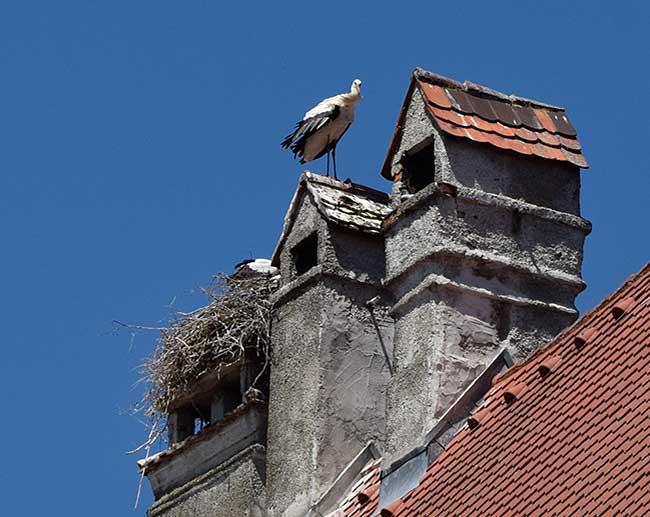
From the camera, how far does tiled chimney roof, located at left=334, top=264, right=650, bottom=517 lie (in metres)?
11.2

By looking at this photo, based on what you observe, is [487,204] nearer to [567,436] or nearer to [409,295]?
[409,295]

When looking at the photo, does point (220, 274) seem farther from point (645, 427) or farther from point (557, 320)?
point (645, 427)

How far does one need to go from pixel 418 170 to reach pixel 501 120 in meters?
0.62

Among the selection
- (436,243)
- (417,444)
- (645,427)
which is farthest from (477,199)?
(645,427)

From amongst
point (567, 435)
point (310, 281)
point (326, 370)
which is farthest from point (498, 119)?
point (567, 435)

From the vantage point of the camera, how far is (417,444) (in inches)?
528

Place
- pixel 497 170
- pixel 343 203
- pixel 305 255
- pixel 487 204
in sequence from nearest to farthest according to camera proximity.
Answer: pixel 487 204, pixel 497 170, pixel 343 203, pixel 305 255

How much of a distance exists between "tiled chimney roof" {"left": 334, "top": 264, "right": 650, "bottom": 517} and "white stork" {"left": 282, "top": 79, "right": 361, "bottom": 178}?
3.72 meters

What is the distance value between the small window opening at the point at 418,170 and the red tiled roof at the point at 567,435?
70.6 inches

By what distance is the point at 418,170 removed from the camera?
15.1 metres

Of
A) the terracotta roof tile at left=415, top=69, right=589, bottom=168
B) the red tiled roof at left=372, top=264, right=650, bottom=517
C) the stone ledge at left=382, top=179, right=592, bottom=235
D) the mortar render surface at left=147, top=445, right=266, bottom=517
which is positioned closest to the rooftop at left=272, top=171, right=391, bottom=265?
the stone ledge at left=382, top=179, right=592, bottom=235

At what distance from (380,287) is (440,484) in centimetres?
244

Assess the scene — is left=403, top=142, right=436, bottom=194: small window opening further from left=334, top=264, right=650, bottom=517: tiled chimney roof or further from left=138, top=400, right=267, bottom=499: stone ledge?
left=334, top=264, right=650, bottom=517: tiled chimney roof

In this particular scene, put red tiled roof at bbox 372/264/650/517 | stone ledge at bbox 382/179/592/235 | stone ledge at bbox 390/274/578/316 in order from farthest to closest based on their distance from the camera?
stone ledge at bbox 382/179/592/235
stone ledge at bbox 390/274/578/316
red tiled roof at bbox 372/264/650/517
